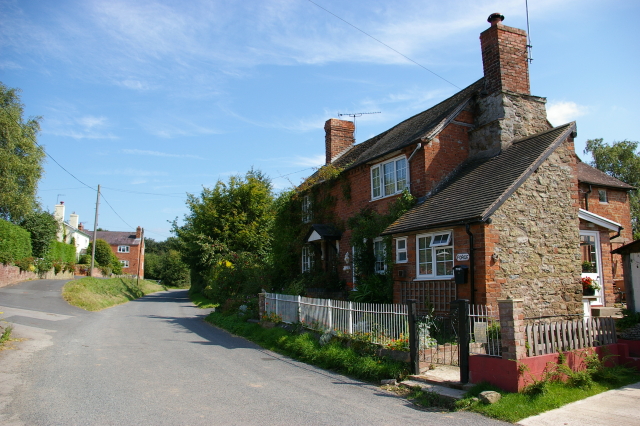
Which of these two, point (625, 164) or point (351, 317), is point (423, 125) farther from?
point (625, 164)

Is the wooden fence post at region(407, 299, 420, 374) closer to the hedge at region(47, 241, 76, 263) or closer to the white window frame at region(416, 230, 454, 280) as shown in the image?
the white window frame at region(416, 230, 454, 280)

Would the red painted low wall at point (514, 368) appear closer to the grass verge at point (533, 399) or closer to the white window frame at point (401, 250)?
the grass verge at point (533, 399)

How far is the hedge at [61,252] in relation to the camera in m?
43.2

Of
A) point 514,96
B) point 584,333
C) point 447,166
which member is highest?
point 514,96

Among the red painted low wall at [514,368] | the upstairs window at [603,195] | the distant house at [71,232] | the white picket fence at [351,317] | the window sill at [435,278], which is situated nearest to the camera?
the red painted low wall at [514,368]

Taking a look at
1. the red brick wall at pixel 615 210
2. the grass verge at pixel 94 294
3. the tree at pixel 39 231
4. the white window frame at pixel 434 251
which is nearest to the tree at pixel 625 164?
the red brick wall at pixel 615 210

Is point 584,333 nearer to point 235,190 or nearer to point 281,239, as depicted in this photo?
point 281,239

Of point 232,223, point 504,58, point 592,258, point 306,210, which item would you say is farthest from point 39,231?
point 592,258

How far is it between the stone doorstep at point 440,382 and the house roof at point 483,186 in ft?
13.6

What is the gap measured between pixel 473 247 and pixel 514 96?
6.53m

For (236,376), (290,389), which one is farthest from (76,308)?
(290,389)

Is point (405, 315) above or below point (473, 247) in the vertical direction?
below

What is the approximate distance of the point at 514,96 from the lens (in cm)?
1485

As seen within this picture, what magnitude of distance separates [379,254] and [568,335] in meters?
8.26
